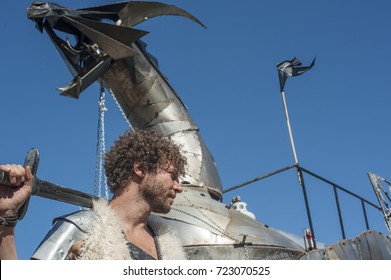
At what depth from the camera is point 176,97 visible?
7.61 m

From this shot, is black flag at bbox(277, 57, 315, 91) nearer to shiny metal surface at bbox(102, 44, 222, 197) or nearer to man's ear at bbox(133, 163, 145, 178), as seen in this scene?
shiny metal surface at bbox(102, 44, 222, 197)

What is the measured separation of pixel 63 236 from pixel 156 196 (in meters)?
0.51

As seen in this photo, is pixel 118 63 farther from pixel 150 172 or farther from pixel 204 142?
pixel 150 172

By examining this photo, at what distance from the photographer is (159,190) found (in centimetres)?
276

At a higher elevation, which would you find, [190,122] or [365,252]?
[190,122]

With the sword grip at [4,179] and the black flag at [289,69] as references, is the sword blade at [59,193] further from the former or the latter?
the black flag at [289,69]

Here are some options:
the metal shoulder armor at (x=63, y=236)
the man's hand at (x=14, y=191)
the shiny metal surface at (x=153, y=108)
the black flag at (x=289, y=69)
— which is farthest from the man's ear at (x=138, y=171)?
the black flag at (x=289, y=69)

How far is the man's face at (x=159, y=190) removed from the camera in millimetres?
2742

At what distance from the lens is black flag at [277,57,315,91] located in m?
9.12

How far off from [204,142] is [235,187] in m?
0.88

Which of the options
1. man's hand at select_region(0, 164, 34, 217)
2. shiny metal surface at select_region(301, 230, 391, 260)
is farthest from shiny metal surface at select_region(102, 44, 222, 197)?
man's hand at select_region(0, 164, 34, 217)
